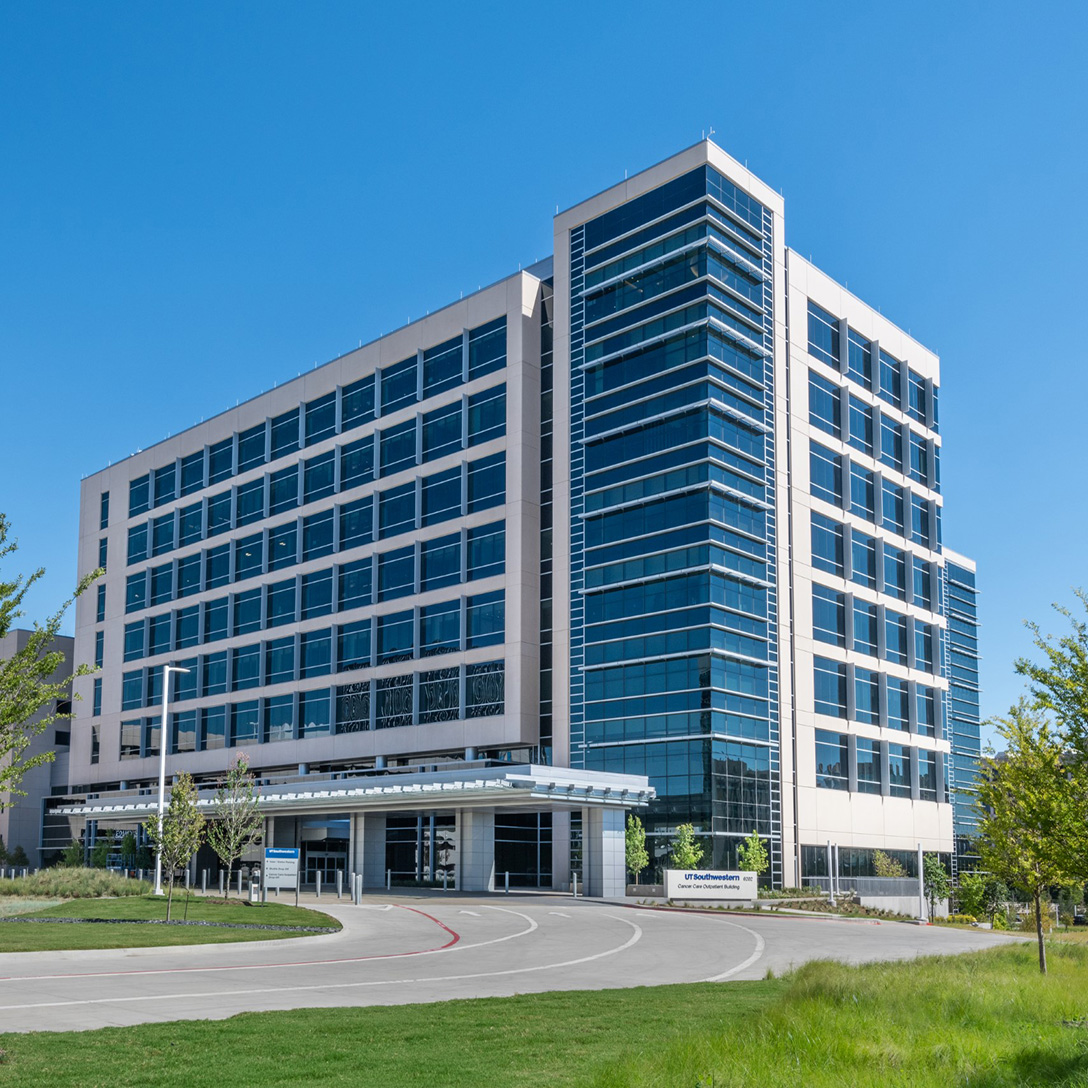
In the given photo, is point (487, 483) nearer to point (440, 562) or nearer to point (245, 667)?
point (440, 562)

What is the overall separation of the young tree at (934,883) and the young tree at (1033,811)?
40.8 m

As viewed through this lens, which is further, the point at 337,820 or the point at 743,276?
the point at 337,820

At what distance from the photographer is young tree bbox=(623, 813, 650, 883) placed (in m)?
57.7

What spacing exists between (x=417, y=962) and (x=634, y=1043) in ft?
38.8

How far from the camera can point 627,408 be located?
2496 inches

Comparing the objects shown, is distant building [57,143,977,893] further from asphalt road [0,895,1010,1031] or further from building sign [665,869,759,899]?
asphalt road [0,895,1010,1031]

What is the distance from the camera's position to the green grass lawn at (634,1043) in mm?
11438

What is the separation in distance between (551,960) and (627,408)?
4070cm

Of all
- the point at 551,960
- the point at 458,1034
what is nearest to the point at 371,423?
the point at 551,960

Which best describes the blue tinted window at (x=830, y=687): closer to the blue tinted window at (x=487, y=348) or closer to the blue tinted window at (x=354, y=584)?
the blue tinted window at (x=487, y=348)

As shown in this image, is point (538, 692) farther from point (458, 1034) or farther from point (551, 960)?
point (458, 1034)

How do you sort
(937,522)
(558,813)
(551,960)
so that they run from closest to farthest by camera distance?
1. (551,960)
2. (558,813)
3. (937,522)

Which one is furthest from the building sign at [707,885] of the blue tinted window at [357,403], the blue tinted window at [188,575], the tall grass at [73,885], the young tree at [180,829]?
the blue tinted window at [188,575]

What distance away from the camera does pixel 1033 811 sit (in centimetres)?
1842
